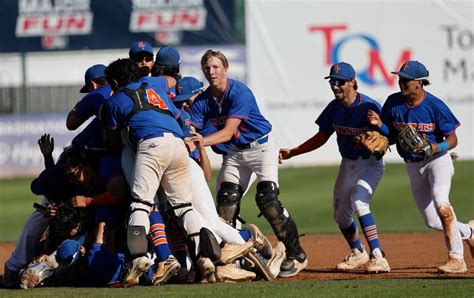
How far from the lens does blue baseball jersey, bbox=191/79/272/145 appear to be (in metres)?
8.92

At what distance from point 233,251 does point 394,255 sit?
297 cm

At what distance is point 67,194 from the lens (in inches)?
329

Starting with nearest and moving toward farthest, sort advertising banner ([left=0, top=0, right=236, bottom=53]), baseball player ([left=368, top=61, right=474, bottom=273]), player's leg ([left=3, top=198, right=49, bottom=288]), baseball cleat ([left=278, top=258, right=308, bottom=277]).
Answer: player's leg ([left=3, top=198, right=49, bottom=288]) → baseball player ([left=368, top=61, right=474, bottom=273]) → baseball cleat ([left=278, top=258, right=308, bottom=277]) → advertising banner ([left=0, top=0, right=236, bottom=53])

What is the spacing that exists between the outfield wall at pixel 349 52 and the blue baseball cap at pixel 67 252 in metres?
13.6

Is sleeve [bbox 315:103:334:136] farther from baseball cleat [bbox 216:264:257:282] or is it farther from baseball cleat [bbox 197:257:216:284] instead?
baseball cleat [bbox 197:257:216:284]

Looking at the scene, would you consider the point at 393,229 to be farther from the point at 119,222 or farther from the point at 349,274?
the point at 119,222

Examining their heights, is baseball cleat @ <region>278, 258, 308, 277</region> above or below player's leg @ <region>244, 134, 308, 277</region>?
below

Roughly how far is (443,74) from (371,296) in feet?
49.4

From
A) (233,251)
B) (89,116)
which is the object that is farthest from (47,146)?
(233,251)

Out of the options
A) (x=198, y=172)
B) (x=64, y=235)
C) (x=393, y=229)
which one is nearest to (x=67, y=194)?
(x=64, y=235)

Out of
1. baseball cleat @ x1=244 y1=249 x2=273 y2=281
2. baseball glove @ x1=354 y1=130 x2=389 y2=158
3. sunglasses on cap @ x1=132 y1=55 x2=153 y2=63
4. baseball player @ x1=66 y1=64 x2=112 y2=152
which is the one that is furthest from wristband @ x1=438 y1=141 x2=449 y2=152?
baseball player @ x1=66 y1=64 x2=112 y2=152

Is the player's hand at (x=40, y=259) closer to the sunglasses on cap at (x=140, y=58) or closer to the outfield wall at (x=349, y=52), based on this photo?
the sunglasses on cap at (x=140, y=58)

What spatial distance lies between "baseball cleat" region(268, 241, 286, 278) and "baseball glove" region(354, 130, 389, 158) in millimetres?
1190

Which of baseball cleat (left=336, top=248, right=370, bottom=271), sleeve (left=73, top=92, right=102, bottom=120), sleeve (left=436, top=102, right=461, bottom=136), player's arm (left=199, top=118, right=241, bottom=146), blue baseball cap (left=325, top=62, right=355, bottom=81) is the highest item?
blue baseball cap (left=325, top=62, right=355, bottom=81)
